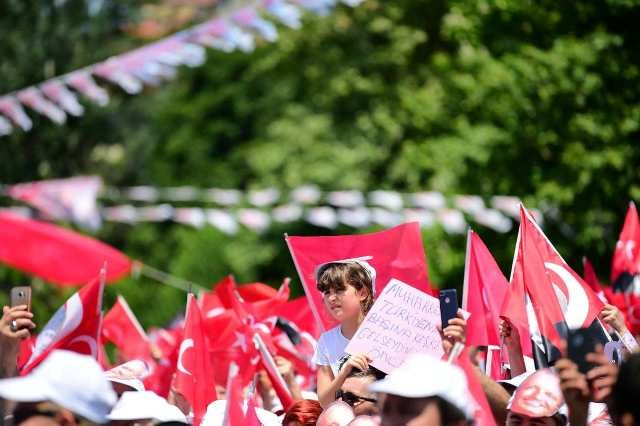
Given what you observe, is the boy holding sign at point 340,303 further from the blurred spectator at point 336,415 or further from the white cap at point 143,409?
the white cap at point 143,409

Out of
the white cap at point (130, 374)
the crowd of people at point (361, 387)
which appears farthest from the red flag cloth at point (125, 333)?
the white cap at point (130, 374)

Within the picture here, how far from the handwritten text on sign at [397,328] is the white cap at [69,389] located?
2.16 metres

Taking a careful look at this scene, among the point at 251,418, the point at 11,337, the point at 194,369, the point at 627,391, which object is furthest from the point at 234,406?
the point at 627,391

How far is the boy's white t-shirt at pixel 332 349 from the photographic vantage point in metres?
6.62

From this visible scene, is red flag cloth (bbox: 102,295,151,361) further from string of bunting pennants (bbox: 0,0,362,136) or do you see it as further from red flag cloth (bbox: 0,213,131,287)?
red flag cloth (bbox: 0,213,131,287)

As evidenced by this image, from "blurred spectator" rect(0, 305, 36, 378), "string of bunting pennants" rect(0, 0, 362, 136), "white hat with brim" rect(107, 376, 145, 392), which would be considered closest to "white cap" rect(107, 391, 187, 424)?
"blurred spectator" rect(0, 305, 36, 378)

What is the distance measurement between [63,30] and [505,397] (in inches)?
955

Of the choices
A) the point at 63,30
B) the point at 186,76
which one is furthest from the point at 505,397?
the point at 186,76

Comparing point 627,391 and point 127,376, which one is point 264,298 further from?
point 627,391

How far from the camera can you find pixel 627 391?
431cm

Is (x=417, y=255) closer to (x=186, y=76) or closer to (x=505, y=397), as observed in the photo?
(x=505, y=397)

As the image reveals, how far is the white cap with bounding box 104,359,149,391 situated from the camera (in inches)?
251

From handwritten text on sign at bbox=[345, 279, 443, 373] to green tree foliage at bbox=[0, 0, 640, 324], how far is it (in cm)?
893

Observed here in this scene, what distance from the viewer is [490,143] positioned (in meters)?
17.0
